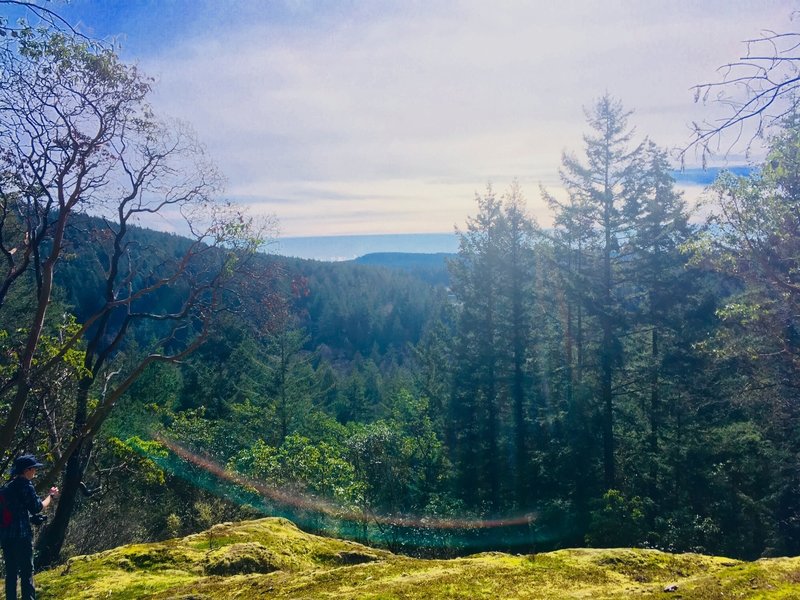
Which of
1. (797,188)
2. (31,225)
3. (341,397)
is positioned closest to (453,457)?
(797,188)

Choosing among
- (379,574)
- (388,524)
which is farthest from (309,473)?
(379,574)

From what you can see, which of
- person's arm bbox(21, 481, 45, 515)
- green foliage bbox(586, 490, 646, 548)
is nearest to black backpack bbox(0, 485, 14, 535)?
person's arm bbox(21, 481, 45, 515)

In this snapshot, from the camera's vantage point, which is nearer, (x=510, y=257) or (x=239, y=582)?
(x=239, y=582)

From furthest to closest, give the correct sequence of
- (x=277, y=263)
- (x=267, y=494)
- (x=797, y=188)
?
(x=267, y=494), (x=277, y=263), (x=797, y=188)

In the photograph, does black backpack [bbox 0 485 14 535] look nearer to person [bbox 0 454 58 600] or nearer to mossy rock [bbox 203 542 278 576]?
person [bbox 0 454 58 600]

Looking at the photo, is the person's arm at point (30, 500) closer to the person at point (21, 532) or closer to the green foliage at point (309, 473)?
the person at point (21, 532)

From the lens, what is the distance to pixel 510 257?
21.3 m

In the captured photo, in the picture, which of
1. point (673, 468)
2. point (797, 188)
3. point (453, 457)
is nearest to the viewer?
point (797, 188)

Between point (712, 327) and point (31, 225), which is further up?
point (31, 225)

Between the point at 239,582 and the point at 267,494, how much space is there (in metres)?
14.3

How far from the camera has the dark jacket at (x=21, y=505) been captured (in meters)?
5.17

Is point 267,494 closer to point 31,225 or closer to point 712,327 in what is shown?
point 31,225

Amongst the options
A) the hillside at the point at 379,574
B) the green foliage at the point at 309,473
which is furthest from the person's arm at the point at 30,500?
the green foliage at the point at 309,473

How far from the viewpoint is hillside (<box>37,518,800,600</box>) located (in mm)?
3766
